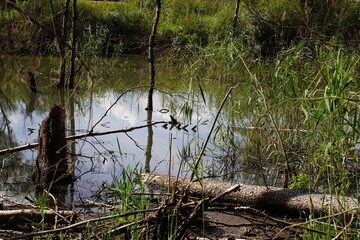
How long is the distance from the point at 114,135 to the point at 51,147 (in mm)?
2086

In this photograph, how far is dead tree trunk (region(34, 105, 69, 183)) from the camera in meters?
5.43

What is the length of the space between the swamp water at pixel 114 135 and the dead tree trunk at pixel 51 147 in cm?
16

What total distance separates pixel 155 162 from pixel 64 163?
1281 millimetres

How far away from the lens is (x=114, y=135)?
24.7ft

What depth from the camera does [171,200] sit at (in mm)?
3668

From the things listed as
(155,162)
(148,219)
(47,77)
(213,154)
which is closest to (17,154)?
(155,162)

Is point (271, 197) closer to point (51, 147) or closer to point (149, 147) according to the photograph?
point (51, 147)

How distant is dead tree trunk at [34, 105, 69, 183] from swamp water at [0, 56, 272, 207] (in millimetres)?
165

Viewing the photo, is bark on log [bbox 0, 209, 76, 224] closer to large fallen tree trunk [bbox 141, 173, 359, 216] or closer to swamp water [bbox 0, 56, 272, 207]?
swamp water [bbox 0, 56, 272, 207]

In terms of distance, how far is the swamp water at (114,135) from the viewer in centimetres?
550

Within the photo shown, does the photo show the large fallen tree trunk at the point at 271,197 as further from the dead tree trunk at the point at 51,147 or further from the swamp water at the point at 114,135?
the dead tree trunk at the point at 51,147

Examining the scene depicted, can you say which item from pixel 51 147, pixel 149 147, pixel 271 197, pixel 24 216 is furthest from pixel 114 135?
pixel 24 216

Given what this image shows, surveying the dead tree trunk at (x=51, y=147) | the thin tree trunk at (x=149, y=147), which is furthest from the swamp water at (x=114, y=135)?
the dead tree trunk at (x=51, y=147)

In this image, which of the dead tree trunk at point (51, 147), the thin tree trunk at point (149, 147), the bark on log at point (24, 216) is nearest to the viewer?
the bark on log at point (24, 216)
